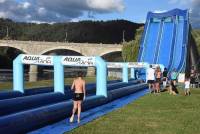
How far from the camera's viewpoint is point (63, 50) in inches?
4286

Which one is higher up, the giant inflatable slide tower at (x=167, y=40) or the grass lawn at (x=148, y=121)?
the giant inflatable slide tower at (x=167, y=40)

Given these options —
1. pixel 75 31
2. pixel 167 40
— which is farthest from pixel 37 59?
pixel 75 31

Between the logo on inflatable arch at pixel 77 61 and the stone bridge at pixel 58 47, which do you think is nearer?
the logo on inflatable arch at pixel 77 61

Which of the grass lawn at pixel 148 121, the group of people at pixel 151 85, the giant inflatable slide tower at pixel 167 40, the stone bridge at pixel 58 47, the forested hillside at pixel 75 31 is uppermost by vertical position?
the forested hillside at pixel 75 31

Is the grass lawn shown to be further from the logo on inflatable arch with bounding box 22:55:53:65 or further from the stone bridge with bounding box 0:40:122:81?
the stone bridge with bounding box 0:40:122:81

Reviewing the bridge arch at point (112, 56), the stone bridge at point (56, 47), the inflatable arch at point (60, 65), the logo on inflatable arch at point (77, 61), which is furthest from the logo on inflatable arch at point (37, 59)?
the stone bridge at point (56, 47)

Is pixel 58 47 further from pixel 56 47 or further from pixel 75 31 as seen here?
pixel 75 31

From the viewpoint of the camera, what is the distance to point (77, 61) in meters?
19.7

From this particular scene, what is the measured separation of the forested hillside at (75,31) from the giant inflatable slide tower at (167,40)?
120 meters

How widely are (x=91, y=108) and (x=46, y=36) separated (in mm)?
164039

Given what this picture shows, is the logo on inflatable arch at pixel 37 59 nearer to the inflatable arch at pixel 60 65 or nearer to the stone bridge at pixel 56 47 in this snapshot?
the inflatable arch at pixel 60 65

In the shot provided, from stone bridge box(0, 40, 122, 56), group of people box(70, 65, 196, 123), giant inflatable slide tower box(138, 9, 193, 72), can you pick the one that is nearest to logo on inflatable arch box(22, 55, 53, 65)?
group of people box(70, 65, 196, 123)

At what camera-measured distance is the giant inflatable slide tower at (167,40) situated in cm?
4303

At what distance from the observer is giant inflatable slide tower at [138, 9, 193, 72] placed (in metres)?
43.0
